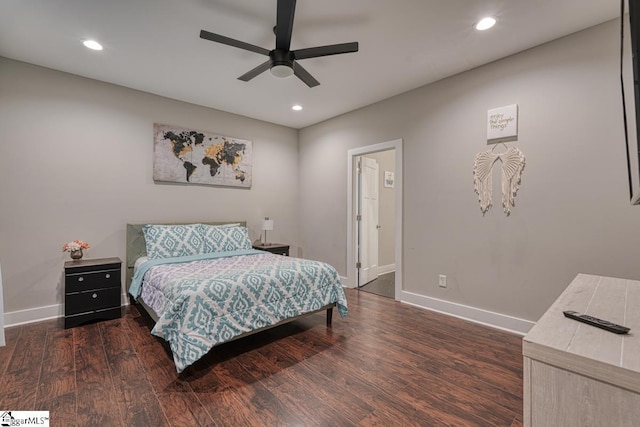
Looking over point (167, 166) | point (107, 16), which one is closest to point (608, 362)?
point (107, 16)

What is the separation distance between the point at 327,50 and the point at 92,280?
3.31 m

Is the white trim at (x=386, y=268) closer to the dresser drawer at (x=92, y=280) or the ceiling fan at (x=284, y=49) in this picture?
the ceiling fan at (x=284, y=49)

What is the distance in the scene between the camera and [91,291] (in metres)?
3.11

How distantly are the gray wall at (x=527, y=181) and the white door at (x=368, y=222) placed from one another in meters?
0.84

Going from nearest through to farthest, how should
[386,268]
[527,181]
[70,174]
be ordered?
[527,181] → [70,174] → [386,268]

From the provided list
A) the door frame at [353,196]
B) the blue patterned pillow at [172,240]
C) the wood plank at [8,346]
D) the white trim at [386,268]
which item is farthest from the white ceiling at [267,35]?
the white trim at [386,268]

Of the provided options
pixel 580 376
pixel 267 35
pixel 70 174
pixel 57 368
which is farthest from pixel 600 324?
pixel 70 174

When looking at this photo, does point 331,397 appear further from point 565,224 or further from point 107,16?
point 107,16

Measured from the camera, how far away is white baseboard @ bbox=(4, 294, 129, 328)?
A: 10.0 ft

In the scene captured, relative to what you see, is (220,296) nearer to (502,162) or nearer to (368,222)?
(502,162)

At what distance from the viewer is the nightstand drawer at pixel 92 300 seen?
2.99m

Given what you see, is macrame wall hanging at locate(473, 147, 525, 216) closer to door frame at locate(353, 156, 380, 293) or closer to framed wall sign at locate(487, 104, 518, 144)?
framed wall sign at locate(487, 104, 518, 144)

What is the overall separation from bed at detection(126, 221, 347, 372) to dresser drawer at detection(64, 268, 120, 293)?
0.24 metres

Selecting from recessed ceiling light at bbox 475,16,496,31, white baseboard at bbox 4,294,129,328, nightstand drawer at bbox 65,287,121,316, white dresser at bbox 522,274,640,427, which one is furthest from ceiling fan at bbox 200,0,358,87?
white baseboard at bbox 4,294,129,328
